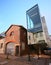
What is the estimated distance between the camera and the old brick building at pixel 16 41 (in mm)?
31038

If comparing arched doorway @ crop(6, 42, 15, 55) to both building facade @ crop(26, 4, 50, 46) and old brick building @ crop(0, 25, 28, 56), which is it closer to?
old brick building @ crop(0, 25, 28, 56)

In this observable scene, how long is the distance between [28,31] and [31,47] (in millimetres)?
5505

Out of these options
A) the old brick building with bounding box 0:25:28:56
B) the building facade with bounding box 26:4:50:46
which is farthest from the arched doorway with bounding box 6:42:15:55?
the building facade with bounding box 26:4:50:46

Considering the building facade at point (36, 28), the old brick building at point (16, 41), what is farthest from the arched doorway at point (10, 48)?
the building facade at point (36, 28)

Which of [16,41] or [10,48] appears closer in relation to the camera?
[16,41]

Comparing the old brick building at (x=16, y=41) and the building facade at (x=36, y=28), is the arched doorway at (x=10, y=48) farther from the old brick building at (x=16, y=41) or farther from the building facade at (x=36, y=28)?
the building facade at (x=36, y=28)

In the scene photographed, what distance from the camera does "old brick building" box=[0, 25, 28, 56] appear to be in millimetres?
31038

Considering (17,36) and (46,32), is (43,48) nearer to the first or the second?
(46,32)

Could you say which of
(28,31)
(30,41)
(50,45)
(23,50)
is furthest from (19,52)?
(50,45)

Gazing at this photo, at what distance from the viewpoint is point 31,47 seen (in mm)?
34281

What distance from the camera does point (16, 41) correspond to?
31.7 m

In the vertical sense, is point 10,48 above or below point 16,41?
below

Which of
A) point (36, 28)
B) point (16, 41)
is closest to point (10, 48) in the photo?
point (16, 41)

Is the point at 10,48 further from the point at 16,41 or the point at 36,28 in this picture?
the point at 36,28
